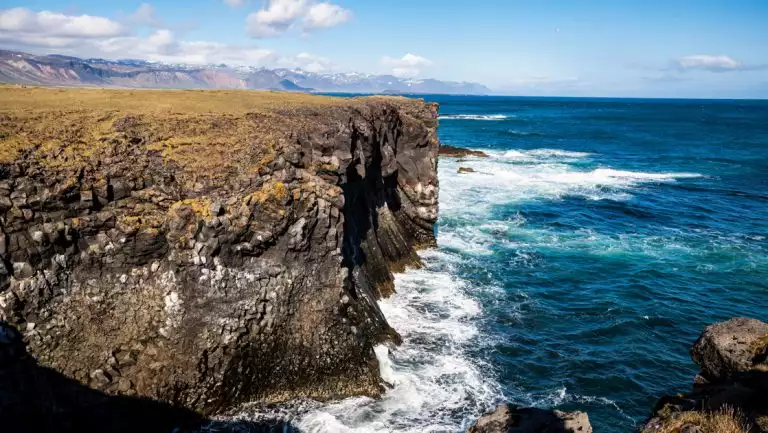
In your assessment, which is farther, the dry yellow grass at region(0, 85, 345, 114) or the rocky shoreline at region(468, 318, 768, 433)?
the dry yellow grass at region(0, 85, 345, 114)

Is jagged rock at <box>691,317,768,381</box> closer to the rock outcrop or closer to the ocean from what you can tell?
the rock outcrop

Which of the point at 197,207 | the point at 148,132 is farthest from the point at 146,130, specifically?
the point at 197,207

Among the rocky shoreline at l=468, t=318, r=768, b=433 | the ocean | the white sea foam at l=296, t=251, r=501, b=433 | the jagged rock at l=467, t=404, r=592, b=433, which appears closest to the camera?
the rocky shoreline at l=468, t=318, r=768, b=433

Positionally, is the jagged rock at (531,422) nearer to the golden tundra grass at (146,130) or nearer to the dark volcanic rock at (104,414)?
the dark volcanic rock at (104,414)

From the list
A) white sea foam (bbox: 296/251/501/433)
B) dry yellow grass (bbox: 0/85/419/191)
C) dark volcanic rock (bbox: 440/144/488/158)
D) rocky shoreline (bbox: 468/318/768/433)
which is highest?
dry yellow grass (bbox: 0/85/419/191)

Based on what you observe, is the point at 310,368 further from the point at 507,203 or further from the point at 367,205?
the point at 507,203

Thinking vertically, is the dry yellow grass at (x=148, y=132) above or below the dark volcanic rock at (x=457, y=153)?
above

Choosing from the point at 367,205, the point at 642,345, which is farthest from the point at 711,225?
the point at 367,205

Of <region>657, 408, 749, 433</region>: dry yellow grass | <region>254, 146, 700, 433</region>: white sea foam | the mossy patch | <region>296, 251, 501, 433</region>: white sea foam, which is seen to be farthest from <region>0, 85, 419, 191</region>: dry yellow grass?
<region>657, 408, 749, 433</region>: dry yellow grass

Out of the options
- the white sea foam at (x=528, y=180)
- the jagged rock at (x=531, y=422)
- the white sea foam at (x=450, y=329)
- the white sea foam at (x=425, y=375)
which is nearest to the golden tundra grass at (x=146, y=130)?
the white sea foam at (x=425, y=375)
